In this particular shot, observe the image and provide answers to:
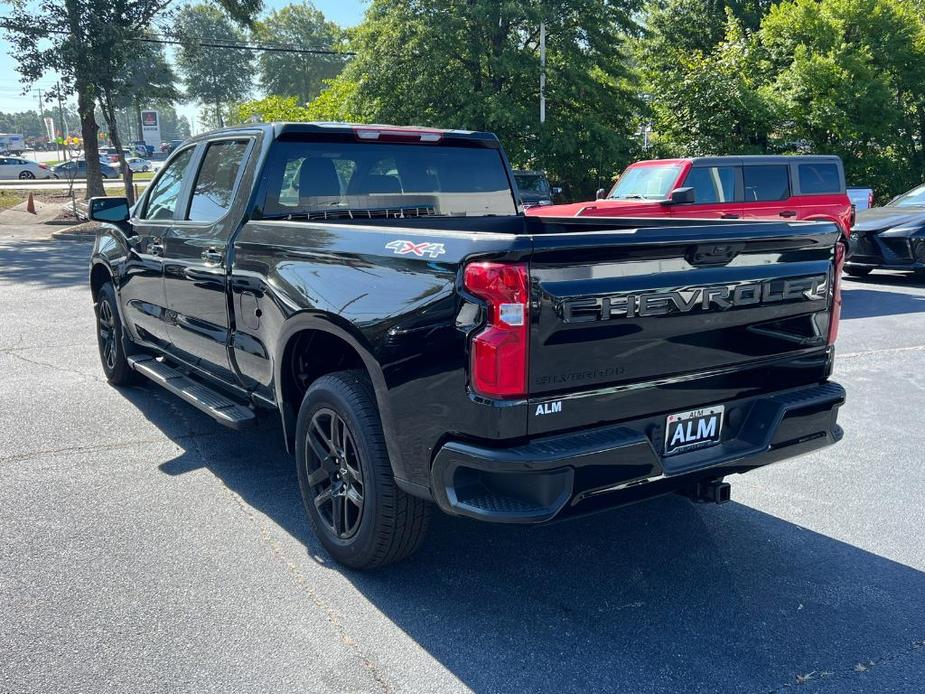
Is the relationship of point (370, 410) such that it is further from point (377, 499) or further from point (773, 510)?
point (773, 510)

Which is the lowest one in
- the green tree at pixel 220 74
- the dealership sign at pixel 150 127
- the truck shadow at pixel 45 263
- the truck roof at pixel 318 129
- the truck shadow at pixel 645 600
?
the truck shadow at pixel 645 600

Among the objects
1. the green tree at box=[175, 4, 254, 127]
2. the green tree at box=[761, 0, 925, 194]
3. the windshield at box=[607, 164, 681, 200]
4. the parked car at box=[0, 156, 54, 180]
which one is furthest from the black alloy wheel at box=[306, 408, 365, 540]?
the green tree at box=[175, 4, 254, 127]

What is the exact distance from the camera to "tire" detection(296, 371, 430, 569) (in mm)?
3227

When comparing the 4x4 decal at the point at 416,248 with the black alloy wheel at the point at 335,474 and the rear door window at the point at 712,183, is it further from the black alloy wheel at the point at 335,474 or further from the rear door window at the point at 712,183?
the rear door window at the point at 712,183

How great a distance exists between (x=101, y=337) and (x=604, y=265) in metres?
5.12

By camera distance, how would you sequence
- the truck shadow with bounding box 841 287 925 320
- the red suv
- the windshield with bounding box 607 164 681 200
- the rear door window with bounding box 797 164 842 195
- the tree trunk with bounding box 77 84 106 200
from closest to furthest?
1. the truck shadow with bounding box 841 287 925 320
2. the red suv
3. the windshield with bounding box 607 164 681 200
4. the rear door window with bounding box 797 164 842 195
5. the tree trunk with bounding box 77 84 106 200

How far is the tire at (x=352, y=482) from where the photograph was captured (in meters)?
Answer: 3.23

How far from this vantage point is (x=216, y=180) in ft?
15.4

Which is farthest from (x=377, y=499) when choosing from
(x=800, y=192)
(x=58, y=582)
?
(x=800, y=192)

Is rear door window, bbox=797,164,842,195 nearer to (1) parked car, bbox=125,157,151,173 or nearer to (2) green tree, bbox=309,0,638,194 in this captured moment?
(2) green tree, bbox=309,0,638,194

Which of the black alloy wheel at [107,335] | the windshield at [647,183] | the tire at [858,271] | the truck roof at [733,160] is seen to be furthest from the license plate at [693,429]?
the tire at [858,271]

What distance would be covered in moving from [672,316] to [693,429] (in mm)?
486

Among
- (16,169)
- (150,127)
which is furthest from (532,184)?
(150,127)

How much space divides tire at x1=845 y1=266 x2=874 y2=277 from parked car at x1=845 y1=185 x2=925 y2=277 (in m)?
0.25
